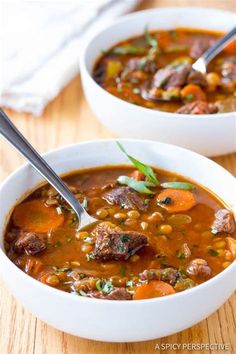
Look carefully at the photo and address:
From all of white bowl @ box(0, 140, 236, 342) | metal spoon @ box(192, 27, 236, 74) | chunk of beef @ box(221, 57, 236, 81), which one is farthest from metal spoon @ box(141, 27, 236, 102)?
white bowl @ box(0, 140, 236, 342)

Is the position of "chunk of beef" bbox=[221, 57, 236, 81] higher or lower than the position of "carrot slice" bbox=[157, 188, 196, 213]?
lower

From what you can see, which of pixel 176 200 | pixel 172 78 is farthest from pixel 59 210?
pixel 172 78

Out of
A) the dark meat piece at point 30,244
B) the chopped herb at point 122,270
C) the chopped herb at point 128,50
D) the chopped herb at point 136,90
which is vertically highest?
the dark meat piece at point 30,244

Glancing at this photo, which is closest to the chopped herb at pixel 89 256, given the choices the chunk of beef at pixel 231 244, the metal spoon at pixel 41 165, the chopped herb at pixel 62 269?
the chopped herb at pixel 62 269

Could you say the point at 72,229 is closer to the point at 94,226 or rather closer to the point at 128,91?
the point at 94,226

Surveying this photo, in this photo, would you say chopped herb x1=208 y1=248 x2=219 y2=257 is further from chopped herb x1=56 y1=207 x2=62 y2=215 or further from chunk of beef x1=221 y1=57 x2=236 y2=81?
chunk of beef x1=221 y1=57 x2=236 y2=81

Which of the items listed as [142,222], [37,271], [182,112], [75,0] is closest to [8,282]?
[37,271]

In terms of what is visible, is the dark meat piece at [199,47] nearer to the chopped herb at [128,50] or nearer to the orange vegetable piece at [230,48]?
the orange vegetable piece at [230,48]
